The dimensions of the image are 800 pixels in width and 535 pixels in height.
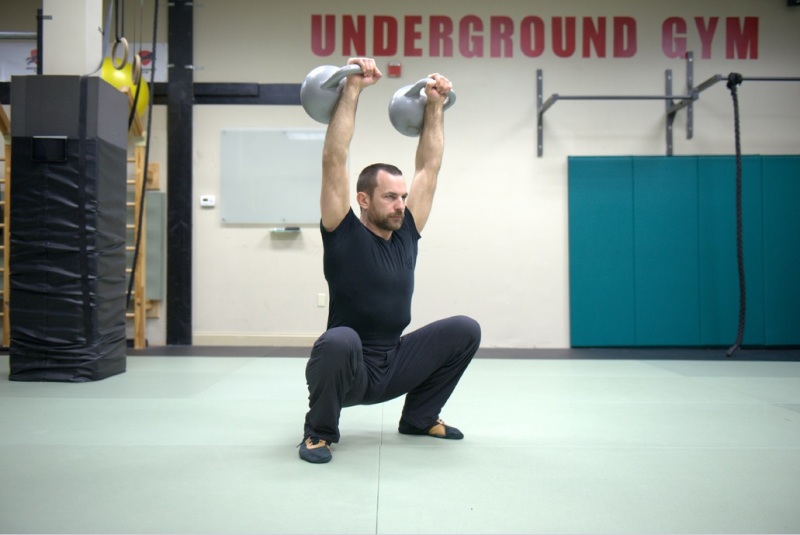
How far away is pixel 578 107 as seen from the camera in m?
5.87

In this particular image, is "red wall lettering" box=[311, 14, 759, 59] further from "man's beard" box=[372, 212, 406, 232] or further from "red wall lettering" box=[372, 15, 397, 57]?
"man's beard" box=[372, 212, 406, 232]

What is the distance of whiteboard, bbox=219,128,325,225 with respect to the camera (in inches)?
229

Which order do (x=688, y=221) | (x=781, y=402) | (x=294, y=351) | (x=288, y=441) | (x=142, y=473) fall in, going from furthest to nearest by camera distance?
(x=688, y=221), (x=294, y=351), (x=781, y=402), (x=288, y=441), (x=142, y=473)

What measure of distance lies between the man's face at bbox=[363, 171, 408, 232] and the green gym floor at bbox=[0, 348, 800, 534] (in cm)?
80

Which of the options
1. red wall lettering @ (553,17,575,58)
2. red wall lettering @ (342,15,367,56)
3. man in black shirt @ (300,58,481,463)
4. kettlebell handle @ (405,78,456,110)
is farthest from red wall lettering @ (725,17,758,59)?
man in black shirt @ (300,58,481,463)

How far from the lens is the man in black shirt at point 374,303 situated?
2.02 m

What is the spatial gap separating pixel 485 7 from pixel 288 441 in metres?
4.88

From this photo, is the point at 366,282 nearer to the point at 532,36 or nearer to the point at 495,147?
the point at 495,147

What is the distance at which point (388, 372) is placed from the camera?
2195mm

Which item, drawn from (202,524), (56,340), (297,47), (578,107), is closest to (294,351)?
(56,340)

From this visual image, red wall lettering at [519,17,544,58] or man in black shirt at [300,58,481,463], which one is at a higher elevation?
red wall lettering at [519,17,544,58]

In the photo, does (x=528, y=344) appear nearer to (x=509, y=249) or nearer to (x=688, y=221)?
(x=509, y=249)

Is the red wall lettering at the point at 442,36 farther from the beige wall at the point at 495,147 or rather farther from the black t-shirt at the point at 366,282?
the black t-shirt at the point at 366,282

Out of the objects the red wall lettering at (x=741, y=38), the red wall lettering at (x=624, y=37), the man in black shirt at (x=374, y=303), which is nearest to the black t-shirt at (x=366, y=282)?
the man in black shirt at (x=374, y=303)
